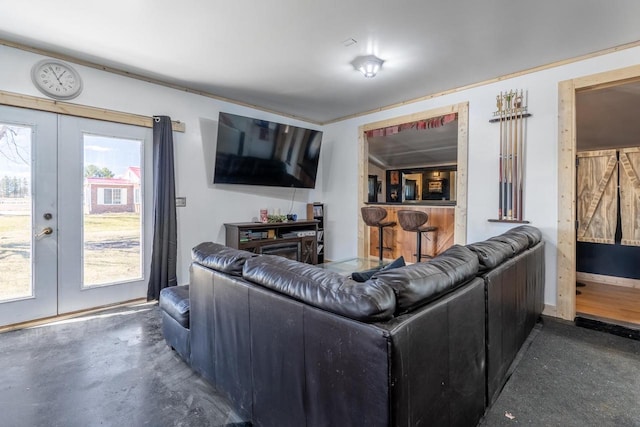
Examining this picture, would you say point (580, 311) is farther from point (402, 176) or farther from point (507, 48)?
point (402, 176)

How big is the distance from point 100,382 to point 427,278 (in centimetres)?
218

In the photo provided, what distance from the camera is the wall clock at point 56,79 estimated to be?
2881mm

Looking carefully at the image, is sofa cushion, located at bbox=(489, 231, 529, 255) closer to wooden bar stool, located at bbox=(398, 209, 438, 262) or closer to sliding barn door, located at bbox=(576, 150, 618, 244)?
wooden bar stool, located at bbox=(398, 209, 438, 262)

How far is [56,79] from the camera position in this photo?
297 cm

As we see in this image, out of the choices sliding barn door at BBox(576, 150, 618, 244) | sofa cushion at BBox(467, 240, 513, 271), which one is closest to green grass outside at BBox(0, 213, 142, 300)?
sofa cushion at BBox(467, 240, 513, 271)

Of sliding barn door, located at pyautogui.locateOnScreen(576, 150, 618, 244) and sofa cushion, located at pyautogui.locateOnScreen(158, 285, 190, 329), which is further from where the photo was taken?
sliding barn door, located at pyautogui.locateOnScreen(576, 150, 618, 244)

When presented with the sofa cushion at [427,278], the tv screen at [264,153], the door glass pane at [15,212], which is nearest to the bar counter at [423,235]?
the tv screen at [264,153]

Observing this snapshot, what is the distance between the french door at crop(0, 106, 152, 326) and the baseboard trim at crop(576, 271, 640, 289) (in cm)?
568

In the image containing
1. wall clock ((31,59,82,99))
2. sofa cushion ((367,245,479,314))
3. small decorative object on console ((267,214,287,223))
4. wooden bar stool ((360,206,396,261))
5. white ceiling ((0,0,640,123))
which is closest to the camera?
sofa cushion ((367,245,479,314))

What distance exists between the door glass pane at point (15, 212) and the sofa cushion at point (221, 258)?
2102 mm

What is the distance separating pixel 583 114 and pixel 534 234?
3338mm

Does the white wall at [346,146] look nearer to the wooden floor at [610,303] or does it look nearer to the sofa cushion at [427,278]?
the wooden floor at [610,303]

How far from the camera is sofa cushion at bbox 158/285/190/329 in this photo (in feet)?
6.92

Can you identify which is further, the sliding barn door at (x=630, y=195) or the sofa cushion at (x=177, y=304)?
the sliding barn door at (x=630, y=195)
